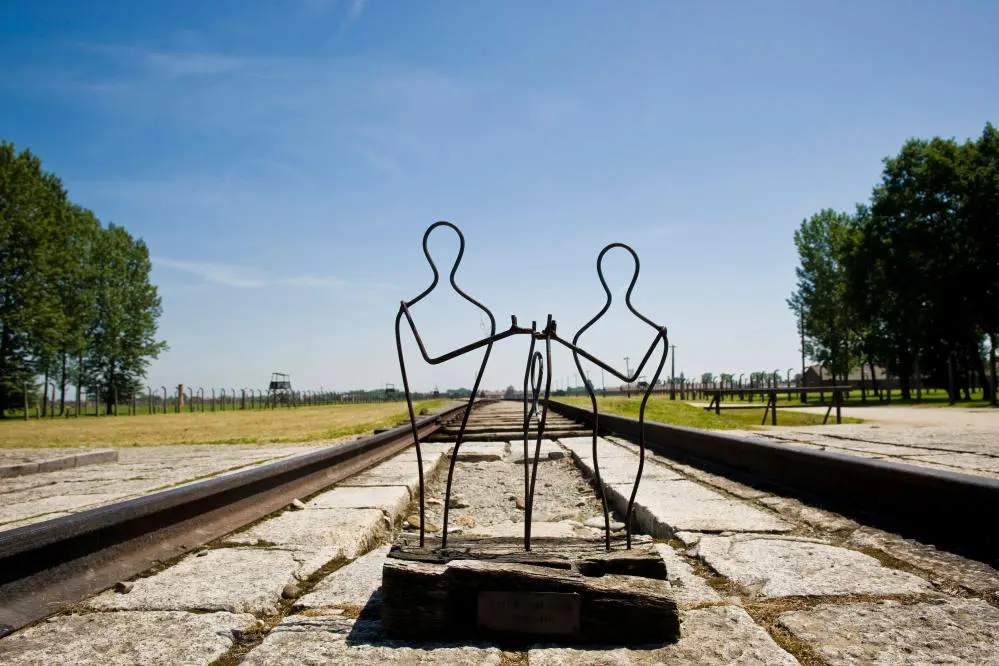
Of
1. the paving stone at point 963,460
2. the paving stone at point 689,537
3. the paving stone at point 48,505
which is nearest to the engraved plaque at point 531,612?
the paving stone at point 689,537

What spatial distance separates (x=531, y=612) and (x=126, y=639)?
1263 millimetres

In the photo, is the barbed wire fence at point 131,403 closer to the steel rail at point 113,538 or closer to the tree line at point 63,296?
the tree line at point 63,296

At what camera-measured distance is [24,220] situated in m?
32.6

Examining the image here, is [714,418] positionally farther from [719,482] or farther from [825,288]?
[825,288]

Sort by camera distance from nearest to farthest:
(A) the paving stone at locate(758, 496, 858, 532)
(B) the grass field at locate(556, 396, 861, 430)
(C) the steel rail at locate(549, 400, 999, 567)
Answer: (C) the steel rail at locate(549, 400, 999, 567) < (A) the paving stone at locate(758, 496, 858, 532) < (B) the grass field at locate(556, 396, 861, 430)

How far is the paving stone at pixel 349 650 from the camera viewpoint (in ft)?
5.38

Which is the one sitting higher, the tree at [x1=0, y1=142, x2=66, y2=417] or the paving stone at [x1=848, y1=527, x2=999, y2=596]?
the tree at [x1=0, y1=142, x2=66, y2=417]

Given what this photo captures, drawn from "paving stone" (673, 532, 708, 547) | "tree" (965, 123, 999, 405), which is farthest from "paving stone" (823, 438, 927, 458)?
"tree" (965, 123, 999, 405)

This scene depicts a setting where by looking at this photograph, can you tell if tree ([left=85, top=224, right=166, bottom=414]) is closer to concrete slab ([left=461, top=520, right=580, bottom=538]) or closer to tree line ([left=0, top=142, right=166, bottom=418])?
tree line ([left=0, top=142, right=166, bottom=418])

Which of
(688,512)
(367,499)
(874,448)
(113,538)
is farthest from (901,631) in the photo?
(874,448)

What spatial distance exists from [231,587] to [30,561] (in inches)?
27.0

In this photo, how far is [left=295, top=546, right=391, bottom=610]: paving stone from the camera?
84.2 inches

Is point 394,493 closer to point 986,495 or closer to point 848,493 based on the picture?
point 848,493

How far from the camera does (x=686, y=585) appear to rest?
7.48 feet
